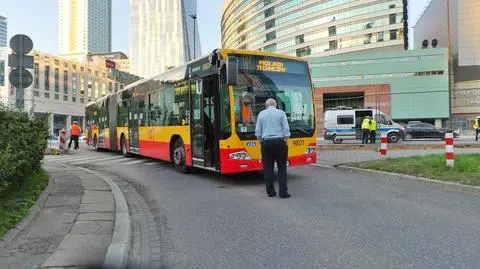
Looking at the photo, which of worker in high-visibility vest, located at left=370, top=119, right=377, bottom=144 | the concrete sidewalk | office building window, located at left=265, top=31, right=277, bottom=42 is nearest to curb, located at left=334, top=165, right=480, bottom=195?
the concrete sidewalk

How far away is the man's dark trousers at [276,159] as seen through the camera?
805 centimetres

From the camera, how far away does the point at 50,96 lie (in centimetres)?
10150

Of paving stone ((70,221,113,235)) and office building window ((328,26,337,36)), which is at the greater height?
office building window ((328,26,337,36))

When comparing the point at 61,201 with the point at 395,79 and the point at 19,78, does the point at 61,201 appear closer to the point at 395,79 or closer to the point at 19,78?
the point at 19,78

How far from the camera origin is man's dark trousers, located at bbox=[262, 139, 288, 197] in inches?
317

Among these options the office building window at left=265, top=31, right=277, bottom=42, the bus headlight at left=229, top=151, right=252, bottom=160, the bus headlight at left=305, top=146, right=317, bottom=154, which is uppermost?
the office building window at left=265, top=31, right=277, bottom=42

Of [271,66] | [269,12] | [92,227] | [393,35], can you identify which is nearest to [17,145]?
[92,227]

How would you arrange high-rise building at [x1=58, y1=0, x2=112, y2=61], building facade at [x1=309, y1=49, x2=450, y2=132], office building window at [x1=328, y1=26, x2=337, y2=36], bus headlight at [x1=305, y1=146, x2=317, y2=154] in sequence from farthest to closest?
high-rise building at [x1=58, y1=0, x2=112, y2=61] < office building window at [x1=328, y1=26, x2=337, y2=36] < building facade at [x1=309, y1=49, x2=450, y2=132] < bus headlight at [x1=305, y1=146, x2=317, y2=154]

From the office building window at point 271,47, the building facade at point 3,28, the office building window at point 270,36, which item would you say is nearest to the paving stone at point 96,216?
the building facade at point 3,28

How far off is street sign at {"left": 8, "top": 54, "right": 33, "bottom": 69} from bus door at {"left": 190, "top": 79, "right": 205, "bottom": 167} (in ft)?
12.2

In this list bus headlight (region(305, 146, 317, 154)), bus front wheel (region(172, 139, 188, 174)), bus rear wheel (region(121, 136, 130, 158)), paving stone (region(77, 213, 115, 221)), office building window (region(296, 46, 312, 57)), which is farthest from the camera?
office building window (region(296, 46, 312, 57))

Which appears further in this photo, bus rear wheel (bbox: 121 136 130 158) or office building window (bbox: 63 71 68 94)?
office building window (bbox: 63 71 68 94)

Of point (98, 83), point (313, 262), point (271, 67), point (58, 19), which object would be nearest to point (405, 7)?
point (98, 83)

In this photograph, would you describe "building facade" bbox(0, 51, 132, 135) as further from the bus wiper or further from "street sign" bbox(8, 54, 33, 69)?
Answer: the bus wiper
